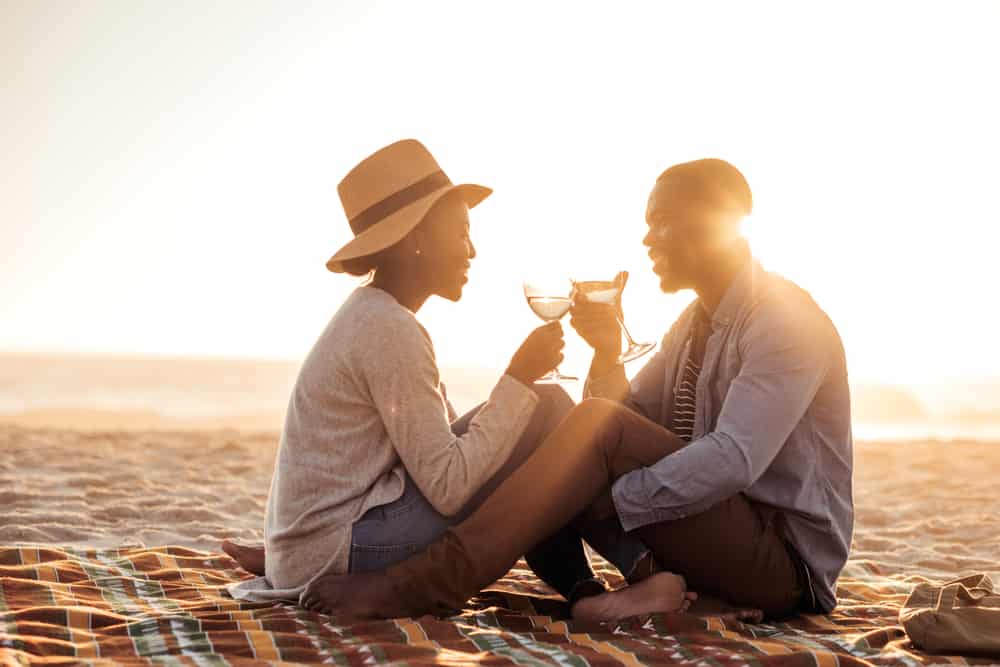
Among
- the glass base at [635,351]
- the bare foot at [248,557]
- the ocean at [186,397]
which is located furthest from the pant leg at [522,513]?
the ocean at [186,397]

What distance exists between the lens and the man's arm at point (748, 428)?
3209 mm

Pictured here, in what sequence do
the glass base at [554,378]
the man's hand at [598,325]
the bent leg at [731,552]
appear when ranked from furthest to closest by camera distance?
1. the man's hand at [598,325]
2. the glass base at [554,378]
3. the bent leg at [731,552]

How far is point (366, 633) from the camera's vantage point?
3133 mm

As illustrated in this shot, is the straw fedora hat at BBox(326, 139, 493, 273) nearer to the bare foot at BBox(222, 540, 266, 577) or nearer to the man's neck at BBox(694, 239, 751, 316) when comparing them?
the man's neck at BBox(694, 239, 751, 316)

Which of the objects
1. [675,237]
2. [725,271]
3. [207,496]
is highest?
[675,237]

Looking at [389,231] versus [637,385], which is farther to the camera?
[637,385]

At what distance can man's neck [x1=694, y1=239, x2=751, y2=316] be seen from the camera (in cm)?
370

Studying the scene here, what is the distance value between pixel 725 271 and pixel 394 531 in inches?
58.3

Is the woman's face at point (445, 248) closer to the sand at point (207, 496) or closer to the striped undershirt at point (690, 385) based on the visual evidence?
the striped undershirt at point (690, 385)

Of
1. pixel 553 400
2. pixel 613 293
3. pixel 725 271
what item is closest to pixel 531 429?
pixel 553 400

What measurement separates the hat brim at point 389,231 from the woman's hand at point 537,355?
0.54 metres

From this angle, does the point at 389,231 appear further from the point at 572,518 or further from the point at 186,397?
the point at 186,397

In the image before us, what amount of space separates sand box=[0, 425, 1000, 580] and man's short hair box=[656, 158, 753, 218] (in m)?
2.55

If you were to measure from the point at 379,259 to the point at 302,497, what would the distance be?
83 cm
